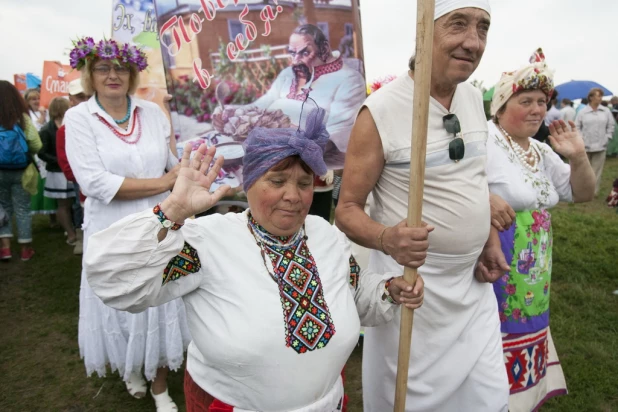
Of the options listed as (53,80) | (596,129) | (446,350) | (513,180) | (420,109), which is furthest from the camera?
(596,129)

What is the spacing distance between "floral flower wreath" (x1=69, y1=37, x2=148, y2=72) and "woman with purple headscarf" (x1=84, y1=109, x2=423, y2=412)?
5.67 feet

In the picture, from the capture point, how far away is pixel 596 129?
10180 mm

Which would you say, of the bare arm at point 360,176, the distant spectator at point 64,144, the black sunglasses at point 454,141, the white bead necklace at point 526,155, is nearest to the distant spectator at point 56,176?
the distant spectator at point 64,144

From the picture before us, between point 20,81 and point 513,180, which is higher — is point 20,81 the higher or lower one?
the higher one

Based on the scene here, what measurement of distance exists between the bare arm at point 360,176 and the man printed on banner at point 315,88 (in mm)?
1145

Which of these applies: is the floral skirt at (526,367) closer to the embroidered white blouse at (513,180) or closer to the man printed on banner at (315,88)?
the embroidered white blouse at (513,180)

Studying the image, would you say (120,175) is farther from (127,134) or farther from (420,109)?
(420,109)

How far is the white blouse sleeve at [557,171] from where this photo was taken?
296cm

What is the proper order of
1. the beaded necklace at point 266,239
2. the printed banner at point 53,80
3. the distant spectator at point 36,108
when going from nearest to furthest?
the beaded necklace at point 266,239
the printed banner at point 53,80
the distant spectator at point 36,108

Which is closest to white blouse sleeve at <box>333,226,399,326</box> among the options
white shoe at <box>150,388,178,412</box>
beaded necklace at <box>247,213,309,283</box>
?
beaded necklace at <box>247,213,309,283</box>

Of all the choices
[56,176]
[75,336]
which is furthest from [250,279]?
[56,176]

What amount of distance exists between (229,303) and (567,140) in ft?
7.29

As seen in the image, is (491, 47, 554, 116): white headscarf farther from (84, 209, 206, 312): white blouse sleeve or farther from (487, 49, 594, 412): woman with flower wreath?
(84, 209, 206, 312): white blouse sleeve

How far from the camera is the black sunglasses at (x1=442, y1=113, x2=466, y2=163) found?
2059mm
